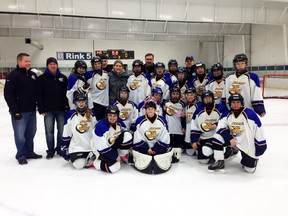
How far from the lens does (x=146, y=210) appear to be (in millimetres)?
2045

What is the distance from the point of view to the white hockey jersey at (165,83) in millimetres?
3803

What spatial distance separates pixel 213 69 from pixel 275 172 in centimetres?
151

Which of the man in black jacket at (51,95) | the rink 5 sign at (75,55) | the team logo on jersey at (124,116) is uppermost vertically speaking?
the rink 5 sign at (75,55)

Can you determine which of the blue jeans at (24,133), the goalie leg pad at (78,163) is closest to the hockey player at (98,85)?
the blue jeans at (24,133)

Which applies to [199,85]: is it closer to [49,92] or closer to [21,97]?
[49,92]

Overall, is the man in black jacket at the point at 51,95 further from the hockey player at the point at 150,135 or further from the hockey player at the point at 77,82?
the hockey player at the point at 150,135

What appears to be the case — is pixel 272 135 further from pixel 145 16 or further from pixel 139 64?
pixel 145 16

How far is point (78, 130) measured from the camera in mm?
3123

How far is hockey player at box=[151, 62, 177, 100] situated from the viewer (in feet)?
12.4

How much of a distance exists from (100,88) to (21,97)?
3.48 ft

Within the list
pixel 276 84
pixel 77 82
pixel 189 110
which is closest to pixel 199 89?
pixel 189 110

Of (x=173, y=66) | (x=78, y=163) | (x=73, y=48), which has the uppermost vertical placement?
(x=73, y=48)

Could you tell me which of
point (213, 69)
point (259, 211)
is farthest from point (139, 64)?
point (259, 211)

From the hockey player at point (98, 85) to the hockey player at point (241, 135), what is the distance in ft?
5.70
